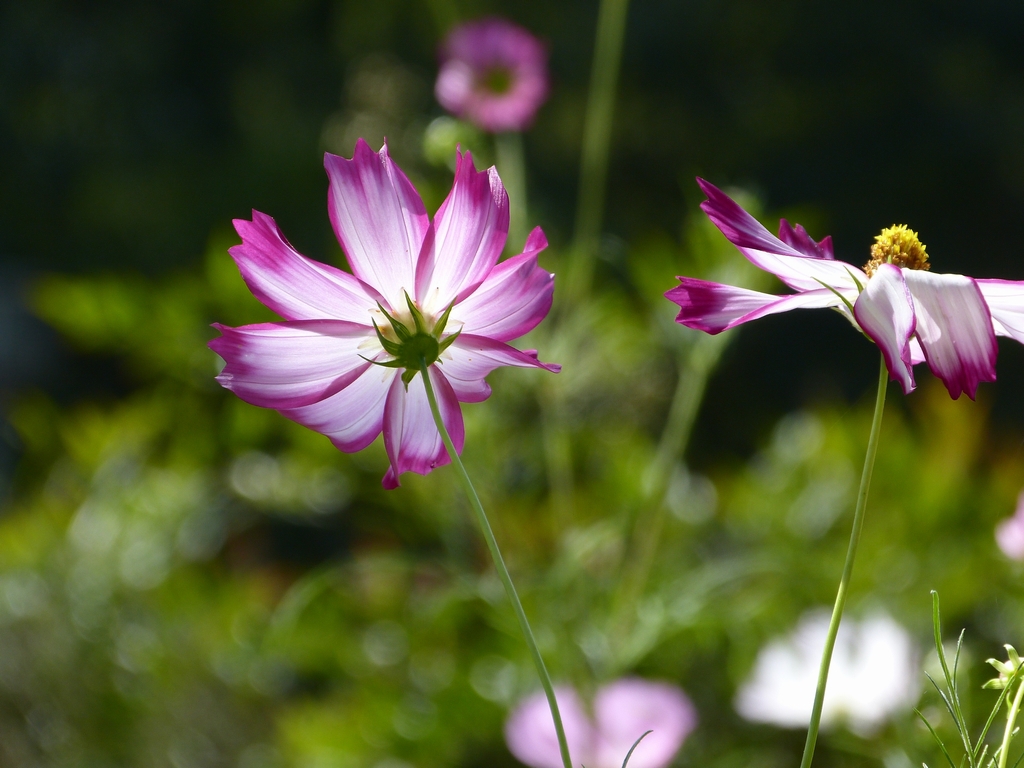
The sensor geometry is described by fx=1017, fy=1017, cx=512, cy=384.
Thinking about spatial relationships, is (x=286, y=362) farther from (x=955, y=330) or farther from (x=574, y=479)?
(x=574, y=479)

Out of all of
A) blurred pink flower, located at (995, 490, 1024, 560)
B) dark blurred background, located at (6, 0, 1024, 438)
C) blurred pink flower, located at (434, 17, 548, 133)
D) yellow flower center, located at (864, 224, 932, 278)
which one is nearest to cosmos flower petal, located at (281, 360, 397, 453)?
yellow flower center, located at (864, 224, 932, 278)

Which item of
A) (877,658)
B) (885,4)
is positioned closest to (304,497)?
(877,658)

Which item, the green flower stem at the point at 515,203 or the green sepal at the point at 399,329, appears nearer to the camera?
the green sepal at the point at 399,329

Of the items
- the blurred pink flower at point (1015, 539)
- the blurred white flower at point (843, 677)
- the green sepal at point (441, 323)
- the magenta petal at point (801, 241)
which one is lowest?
the blurred white flower at point (843, 677)

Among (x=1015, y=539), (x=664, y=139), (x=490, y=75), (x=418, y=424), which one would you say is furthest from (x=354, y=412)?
(x=664, y=139)

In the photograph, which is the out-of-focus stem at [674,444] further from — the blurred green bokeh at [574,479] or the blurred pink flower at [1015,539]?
the blurred pink flower at [1015,539]

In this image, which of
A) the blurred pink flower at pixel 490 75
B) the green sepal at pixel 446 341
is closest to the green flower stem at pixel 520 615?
the green sepal at pixel 446 341
